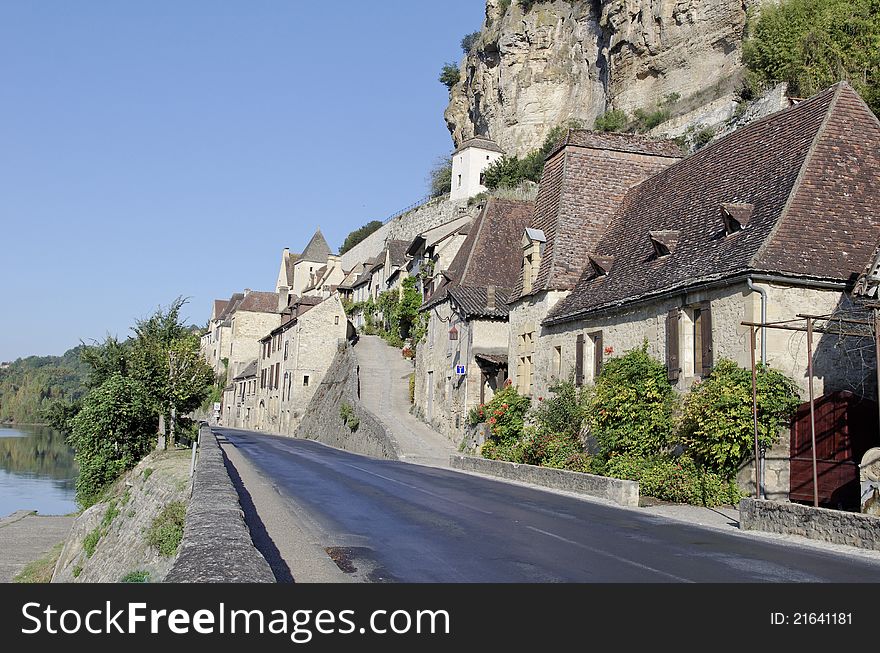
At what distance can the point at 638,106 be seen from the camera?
54.7 metres

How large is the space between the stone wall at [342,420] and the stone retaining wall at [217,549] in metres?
20.8

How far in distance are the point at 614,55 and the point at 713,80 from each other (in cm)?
1076

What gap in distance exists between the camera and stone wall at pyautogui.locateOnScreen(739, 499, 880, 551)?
977cm

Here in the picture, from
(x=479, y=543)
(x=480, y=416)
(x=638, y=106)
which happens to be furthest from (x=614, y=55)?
(x=479, y=543)

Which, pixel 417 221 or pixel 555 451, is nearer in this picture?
pixel 555 451

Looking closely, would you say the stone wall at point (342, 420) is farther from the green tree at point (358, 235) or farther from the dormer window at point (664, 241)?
the green tree at point (358, 235)

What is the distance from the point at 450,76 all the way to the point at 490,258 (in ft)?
183

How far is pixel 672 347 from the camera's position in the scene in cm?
1733

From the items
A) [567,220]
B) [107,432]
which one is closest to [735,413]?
[567,220]

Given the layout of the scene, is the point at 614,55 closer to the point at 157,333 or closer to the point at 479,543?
the point at 157,333

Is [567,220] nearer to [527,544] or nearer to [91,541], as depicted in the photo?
[91,541]

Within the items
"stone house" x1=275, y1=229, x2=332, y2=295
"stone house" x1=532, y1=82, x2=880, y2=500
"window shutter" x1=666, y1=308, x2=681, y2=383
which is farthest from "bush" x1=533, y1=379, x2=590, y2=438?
"stone house" x1=275, y1=229, x2=332, y2=295
